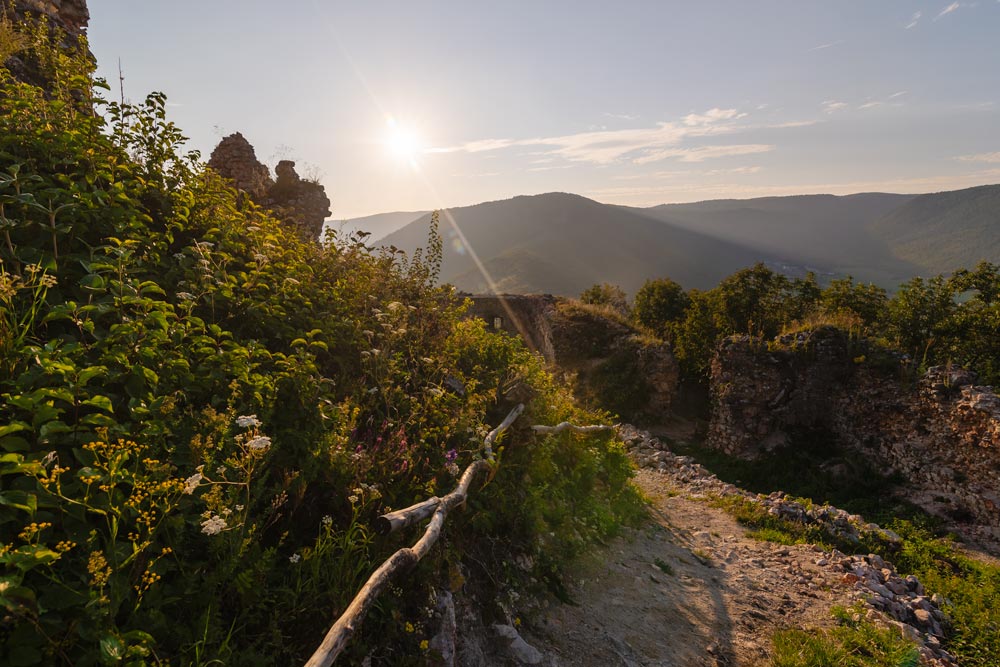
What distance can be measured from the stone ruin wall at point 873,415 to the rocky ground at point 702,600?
444 centimetres

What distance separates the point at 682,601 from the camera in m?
5.46

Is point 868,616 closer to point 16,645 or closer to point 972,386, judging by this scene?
point 16,645

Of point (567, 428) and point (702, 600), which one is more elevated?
point (567, 428)

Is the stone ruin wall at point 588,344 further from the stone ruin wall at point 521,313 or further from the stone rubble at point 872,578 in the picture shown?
the stone rubble at point 872,578

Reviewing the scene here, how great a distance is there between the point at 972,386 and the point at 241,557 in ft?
56.2

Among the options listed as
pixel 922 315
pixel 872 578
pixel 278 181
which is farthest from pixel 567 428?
pixel 922 315

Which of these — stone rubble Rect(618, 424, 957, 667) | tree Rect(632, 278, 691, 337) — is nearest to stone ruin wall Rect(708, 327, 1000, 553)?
stone rubble Rect(618, 424, 957, 667)

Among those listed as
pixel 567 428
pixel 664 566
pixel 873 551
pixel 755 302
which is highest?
pixel 755 302

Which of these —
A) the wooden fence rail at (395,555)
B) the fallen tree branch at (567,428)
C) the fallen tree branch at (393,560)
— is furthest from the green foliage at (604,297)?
the fallen tree branch at (393,560)

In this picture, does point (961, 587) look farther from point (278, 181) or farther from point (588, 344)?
point (278, 181)

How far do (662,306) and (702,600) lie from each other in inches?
1041

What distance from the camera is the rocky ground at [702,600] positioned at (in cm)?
429

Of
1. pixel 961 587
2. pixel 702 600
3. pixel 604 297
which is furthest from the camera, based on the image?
pixel 604 297

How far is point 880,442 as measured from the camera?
44.2 feet
